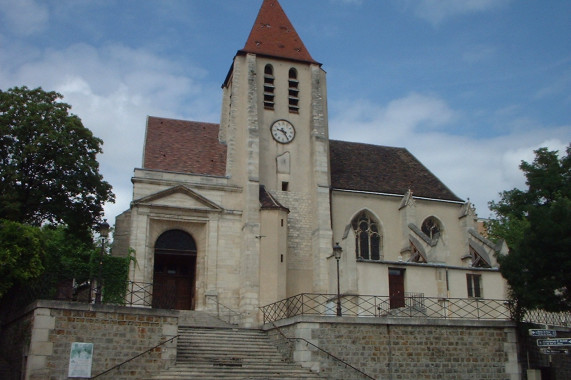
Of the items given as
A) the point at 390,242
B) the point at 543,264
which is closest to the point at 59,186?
the point at 390,242

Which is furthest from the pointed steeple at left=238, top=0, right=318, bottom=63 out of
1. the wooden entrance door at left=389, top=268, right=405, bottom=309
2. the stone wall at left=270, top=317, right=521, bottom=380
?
the stone wall at left=270, top=317, right=521, bottom=380

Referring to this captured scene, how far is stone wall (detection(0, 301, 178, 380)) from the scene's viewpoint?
15.4 metres

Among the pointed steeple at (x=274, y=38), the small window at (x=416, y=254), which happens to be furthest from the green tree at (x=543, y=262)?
the pointed steeple at (x=274, y=38)

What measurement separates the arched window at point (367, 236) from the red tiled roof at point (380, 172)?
1448 millimetres

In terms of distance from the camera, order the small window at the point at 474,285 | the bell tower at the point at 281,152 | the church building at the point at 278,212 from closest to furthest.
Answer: the church building at the point at 278,212
the small window at the point at 474,285
the bell tower at the point at 281,152

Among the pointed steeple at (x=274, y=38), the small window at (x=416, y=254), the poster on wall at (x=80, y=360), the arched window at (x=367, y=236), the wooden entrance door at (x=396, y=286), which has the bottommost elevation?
the poster on wall at (x=80, y=360)

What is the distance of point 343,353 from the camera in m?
18.1

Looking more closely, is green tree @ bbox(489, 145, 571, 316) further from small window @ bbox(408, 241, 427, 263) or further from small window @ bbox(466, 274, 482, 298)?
small window @ bbox(408, 241, 427, 263)

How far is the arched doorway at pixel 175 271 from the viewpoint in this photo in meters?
25.4

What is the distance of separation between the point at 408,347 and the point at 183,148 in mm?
14683

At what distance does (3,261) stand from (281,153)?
13425mm

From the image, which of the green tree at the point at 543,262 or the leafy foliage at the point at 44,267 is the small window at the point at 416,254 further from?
the leafy foliage at the point at 44,267

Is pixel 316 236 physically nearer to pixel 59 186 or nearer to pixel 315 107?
pixel 315 107

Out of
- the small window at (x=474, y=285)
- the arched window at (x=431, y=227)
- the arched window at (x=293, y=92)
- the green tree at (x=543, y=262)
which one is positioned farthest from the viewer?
the arched window at (x=431, y=227)
